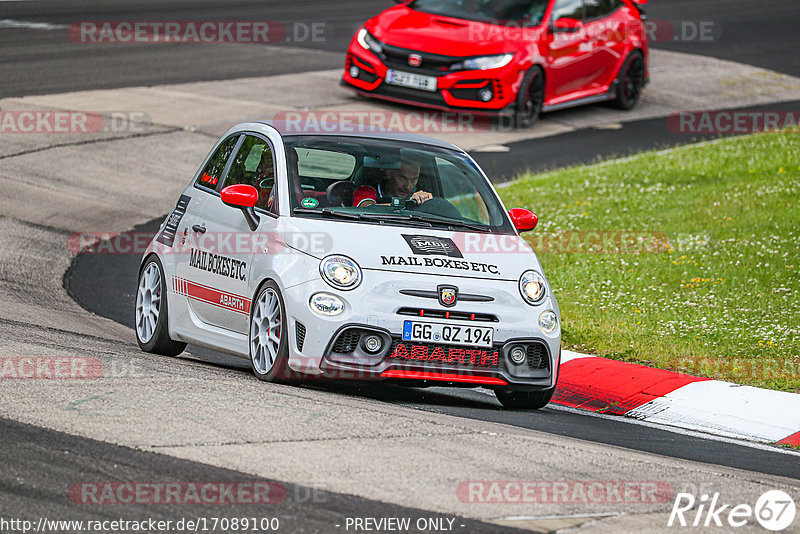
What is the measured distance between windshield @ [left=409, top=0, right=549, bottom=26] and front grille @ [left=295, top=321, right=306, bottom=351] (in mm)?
12996

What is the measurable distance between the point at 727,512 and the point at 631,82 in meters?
16.8

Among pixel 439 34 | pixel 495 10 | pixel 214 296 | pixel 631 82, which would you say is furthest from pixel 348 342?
pixel 631 82

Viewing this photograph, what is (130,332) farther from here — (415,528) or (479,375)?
(415,528)

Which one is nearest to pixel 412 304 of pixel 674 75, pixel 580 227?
pixel 580 227

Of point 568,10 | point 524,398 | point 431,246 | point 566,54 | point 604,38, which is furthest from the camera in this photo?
point 604,38

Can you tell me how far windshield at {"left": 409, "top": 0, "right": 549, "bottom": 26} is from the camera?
20141mm

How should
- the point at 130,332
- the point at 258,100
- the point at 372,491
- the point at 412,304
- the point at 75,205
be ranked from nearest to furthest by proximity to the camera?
the point at 372,491
the point at 412,304
the point at 130,332
the point at 75,205
the point at 258,100

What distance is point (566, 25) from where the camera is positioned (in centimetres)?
2020

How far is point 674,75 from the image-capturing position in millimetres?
25609

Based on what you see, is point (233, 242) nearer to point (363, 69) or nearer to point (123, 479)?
point (123, 479)

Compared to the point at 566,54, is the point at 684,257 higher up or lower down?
lower down

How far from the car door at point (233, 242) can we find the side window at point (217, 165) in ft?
0.39

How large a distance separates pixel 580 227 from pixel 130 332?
5.82 m

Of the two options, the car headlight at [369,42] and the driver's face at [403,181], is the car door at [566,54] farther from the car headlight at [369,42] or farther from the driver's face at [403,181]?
the driver's face at [403,181]
